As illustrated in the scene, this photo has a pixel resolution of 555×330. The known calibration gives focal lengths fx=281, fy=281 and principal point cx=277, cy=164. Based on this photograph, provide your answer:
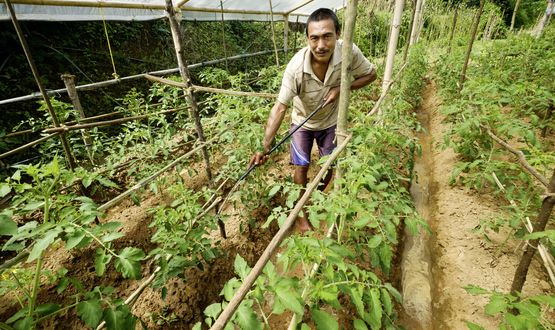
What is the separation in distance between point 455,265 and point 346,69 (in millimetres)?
2017

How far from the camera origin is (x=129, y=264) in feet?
3.44

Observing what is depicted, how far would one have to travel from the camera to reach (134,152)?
129 inches

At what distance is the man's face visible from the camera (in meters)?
2.18

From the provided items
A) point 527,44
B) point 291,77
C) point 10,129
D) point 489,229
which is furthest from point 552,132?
point 10,129

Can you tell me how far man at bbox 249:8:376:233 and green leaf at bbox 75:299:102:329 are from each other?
53.2 inches

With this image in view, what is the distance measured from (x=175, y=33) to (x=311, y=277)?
181 centimetres

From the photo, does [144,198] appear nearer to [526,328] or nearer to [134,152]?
[134,152]

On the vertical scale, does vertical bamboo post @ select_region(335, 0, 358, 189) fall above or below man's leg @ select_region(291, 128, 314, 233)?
above

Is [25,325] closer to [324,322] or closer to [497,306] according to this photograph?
[324,322]

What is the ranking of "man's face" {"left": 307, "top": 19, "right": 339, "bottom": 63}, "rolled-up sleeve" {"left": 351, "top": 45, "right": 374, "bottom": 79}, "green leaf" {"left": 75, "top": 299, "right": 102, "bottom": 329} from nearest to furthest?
1. "green leaf" {"left": 75, "top": 299, "right": 102, "bottom": 329}
2. "man's face" {"left": 307, "top": 19, "right": 339, "bottom": 63}
3. "rolled-up sleeve" {"left": 351, "top": 45, "right": 374, "bottom": 79}

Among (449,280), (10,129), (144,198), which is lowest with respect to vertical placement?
(449,280)

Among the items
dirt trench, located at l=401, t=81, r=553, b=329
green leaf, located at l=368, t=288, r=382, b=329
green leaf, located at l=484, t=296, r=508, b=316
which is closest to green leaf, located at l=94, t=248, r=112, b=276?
green leaf, located at l=368, t=288, r=382, b=329

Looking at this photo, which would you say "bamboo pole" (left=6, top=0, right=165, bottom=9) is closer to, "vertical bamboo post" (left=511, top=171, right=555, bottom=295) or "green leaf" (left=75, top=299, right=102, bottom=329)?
"green leaf" (left=75, top=299, right=102, bottom=329)

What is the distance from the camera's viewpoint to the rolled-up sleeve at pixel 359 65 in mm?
2588
